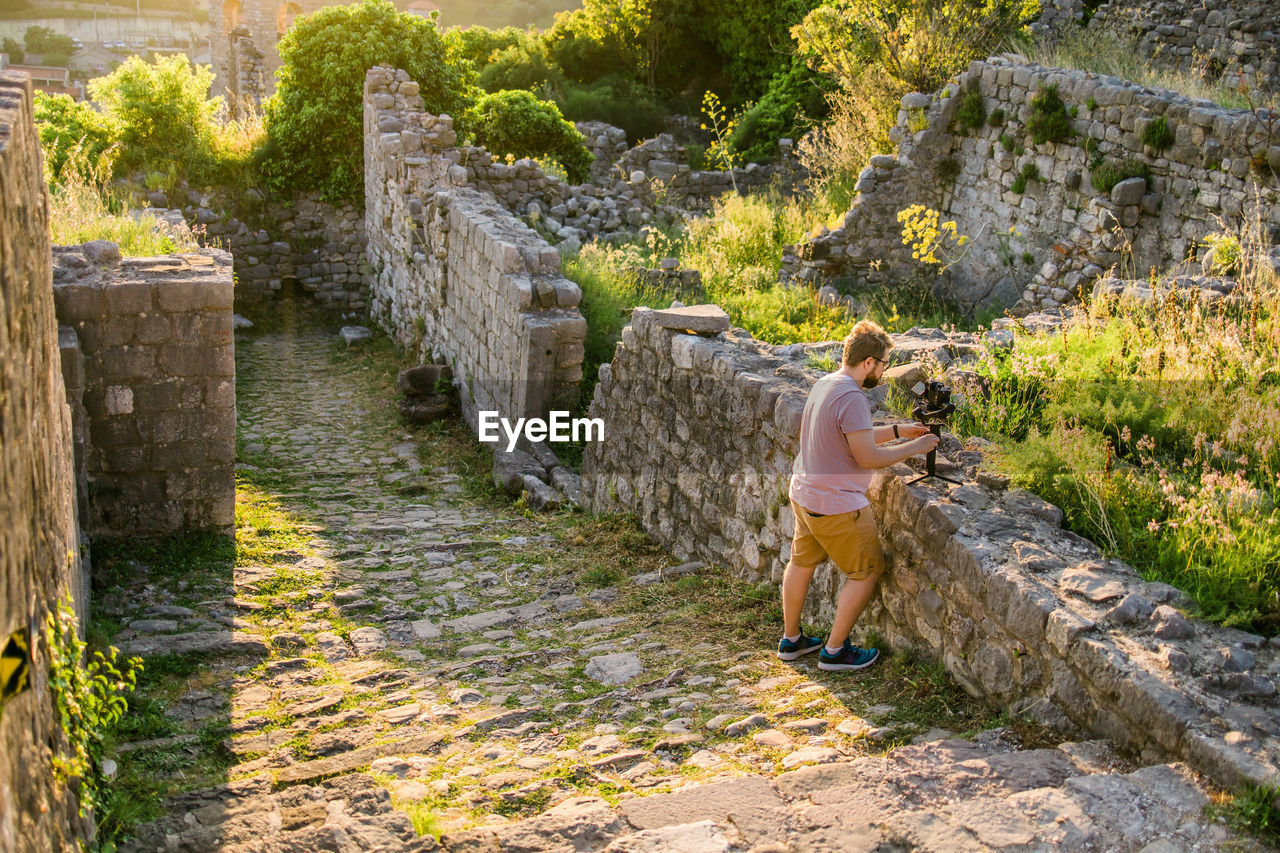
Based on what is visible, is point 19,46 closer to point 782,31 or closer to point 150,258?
point 782,31

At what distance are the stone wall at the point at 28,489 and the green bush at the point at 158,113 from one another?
1192 centimetres

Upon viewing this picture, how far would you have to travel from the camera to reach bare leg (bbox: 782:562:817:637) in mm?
4918

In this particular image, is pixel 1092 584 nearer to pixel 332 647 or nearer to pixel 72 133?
pixel 332 647

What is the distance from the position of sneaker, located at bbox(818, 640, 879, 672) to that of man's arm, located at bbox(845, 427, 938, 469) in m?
0.86

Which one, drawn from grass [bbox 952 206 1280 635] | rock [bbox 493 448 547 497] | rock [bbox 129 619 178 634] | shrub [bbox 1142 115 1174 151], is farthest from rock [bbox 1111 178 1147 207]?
rock [bbox 129 619 178 634]

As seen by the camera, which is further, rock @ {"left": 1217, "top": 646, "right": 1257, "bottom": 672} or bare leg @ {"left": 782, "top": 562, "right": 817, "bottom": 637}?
bare leg @ {"left": 782, "top": 562, "right": 817, "bottom": 637}

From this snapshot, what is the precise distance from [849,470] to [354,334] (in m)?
11.1

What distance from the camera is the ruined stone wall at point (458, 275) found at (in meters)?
9.44

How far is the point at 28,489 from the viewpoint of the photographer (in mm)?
3342

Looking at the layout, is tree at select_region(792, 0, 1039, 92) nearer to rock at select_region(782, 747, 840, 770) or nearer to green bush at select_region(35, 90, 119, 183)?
green bush at select_region(35, 90, 119, 183)

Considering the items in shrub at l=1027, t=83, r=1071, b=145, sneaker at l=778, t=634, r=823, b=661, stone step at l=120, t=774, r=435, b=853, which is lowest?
stone step at l=120, t=774, r=435, b=853

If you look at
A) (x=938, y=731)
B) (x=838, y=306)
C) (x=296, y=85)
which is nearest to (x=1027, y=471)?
(x=938, y=731)

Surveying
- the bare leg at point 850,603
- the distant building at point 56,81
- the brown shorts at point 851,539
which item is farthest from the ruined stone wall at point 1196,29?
the distant building at point 56,81

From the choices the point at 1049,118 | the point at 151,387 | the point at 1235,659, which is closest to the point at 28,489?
the point at 151,387
